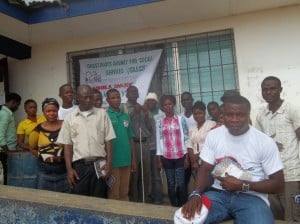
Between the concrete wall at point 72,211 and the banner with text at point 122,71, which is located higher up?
the banner with text at point 122,71

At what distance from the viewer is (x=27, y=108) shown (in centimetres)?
499

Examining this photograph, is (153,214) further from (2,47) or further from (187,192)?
(2,47)

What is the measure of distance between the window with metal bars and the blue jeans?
3285 mm

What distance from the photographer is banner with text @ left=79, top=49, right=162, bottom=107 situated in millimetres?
5922

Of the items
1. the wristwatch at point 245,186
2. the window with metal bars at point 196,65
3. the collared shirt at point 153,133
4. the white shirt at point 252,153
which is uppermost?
the window with metal bars at point 196,65

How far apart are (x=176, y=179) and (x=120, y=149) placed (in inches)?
33.6

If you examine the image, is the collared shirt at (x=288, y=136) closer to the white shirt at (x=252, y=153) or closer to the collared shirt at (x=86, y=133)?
the white shirt at (x=252, y=153)

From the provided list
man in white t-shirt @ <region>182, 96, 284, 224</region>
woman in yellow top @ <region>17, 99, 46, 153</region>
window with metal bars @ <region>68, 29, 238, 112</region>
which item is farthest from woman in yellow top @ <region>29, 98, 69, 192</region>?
window with metal bars @ <region>68, 29, 238, 112</region>

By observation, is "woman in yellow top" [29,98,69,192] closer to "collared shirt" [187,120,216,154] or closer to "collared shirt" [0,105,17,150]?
"collared shirt" [0,105,17,150]

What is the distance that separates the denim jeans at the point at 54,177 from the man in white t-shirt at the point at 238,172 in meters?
1.71

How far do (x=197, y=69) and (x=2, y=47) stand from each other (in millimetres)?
2997

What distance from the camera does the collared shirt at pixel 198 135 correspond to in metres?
4.56

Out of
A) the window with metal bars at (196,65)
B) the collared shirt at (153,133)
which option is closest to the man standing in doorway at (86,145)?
the collared shirt at (153,133)

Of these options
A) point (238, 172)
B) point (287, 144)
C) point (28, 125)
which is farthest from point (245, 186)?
point (28, 125)
